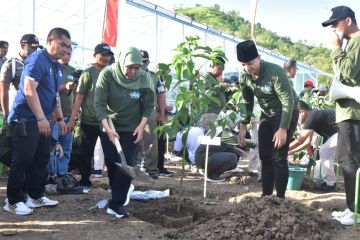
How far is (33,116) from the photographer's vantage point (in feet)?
13.9

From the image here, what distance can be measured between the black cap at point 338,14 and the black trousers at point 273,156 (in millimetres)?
1132

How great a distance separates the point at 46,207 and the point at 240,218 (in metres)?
2.17

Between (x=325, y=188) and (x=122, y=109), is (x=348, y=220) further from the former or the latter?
(x=122, y=109)

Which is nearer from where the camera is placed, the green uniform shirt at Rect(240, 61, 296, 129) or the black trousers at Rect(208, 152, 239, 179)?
the green uniform shirt at Rect(240, 61, 296, 129)

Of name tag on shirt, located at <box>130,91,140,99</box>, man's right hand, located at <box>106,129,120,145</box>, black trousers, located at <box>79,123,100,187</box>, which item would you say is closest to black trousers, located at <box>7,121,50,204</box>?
man's right hand, located at <box>106,129,120,145</box>

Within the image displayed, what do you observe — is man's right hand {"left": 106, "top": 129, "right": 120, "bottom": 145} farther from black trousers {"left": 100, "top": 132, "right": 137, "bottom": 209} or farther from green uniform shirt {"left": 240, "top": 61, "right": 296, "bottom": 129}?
green uniform shirt {"left": 240, "top": 61, "right": 296, "bottom": 129}

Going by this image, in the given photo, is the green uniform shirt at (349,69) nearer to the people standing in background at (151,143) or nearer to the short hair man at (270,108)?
the short hair man at (270,108)

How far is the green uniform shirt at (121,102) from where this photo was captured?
164 inches

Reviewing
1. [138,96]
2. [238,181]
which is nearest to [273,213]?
[138,96]

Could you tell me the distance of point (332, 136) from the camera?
5844 mm

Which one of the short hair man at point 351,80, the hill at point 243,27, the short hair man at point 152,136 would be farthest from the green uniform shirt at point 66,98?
the hill at point 243,27

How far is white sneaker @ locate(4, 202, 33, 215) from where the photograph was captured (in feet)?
14.1

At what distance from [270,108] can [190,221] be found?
58.2 inches

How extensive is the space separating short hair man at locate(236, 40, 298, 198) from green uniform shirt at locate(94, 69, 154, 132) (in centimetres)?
101
